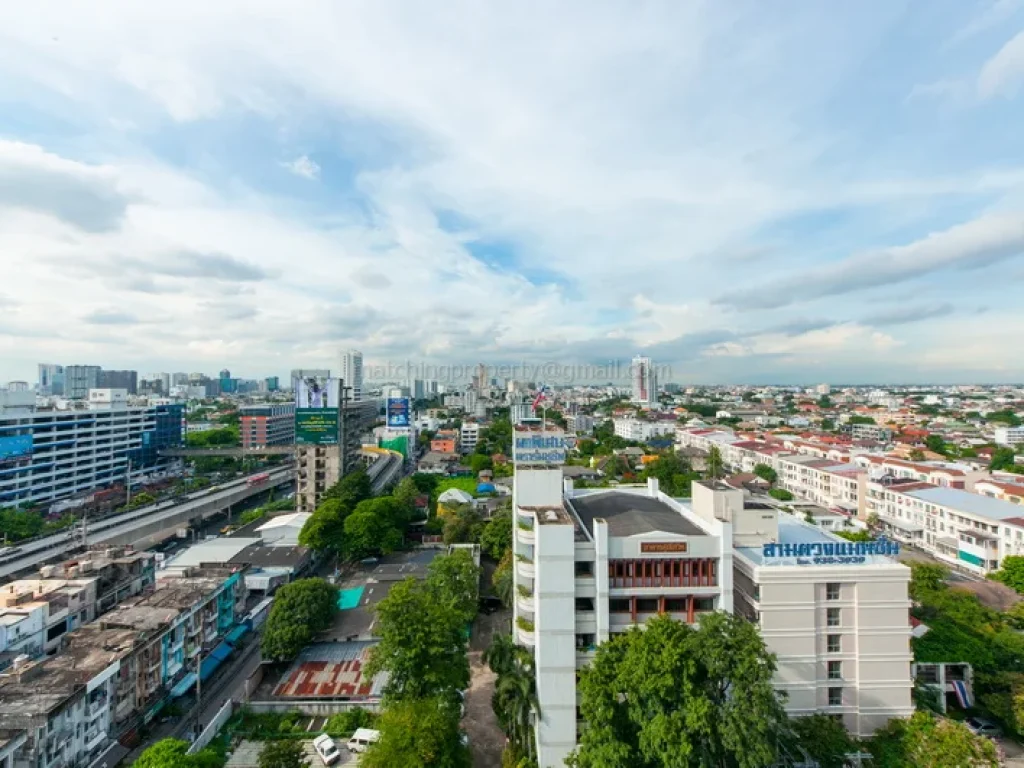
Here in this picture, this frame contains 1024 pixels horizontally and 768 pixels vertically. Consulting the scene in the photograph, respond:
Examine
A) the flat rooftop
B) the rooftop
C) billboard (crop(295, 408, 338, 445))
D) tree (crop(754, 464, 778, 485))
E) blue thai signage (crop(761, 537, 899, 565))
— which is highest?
billboard (crop(295, 408, 338, 445))

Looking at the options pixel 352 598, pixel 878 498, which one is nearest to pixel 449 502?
pixel 352 598

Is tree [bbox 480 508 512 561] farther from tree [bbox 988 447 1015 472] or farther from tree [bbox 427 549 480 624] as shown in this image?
tree [bbox 988 447 1015 472]

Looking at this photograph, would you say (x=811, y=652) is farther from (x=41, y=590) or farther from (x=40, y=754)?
(x=41, y=590)

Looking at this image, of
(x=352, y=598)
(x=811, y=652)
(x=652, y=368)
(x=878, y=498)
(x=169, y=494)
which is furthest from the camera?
(x=652, y=368)

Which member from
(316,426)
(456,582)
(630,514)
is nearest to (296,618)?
(456,582)

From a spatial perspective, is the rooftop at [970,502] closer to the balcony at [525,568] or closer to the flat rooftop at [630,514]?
the flat rooftop at [630,514]

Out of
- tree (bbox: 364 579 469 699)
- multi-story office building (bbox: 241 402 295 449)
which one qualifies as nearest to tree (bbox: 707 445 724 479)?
tree (bbox: 364 579 469 699)
